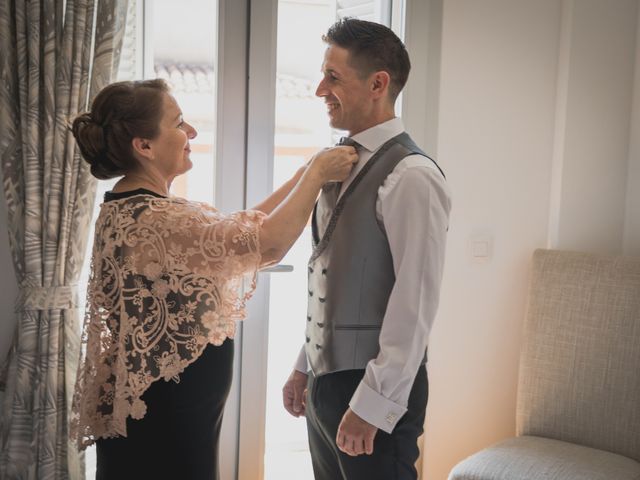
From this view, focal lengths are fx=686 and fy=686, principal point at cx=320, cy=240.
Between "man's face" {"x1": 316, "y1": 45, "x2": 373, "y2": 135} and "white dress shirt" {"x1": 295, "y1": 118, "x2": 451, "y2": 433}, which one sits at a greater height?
"man's face" {"x1": 316, "y1": 45, "x2": 373, "y2": 135}

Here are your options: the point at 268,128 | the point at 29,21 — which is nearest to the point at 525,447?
the point at 268,128

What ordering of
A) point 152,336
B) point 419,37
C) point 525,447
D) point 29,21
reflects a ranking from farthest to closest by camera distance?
1. point 419,37
2. point 525,447
3. point 29,21
4. point 152,336

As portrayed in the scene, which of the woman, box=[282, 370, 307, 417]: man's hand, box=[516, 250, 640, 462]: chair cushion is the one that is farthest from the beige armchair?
the woman

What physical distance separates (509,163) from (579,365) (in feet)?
2.53

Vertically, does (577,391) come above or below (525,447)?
above

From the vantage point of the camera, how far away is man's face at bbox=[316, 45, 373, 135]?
5.26ft

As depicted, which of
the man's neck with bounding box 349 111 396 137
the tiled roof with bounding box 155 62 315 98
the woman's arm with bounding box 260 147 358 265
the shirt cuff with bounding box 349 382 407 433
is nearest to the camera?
the shirt cuff with bounding box 349 382 407 433

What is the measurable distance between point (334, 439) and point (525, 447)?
3.21 feet

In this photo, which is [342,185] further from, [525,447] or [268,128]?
[525,447]

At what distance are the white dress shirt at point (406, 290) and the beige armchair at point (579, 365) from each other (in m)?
0.90

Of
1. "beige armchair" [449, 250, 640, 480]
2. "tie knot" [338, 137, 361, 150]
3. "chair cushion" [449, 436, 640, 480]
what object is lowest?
"chair cushion" [449, 436, 640, 480]

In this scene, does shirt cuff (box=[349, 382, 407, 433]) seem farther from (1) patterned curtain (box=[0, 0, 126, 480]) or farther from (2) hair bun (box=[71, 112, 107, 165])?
(1) patterned curtain (box=[0, 0, 126, 480])

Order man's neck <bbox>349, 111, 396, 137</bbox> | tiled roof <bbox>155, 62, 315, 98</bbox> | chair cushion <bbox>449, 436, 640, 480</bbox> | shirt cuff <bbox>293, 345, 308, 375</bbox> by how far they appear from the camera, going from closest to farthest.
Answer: man's neck <bbox>349, 111, 396, 137</bbox> → shirt cuff <bbox>293, 345, 308, 375</bbox> → chair cushion <bbox>449, 436, 640, 480</bbox> → tiled roof <bbox>155, 62, 315, 98</bbox>

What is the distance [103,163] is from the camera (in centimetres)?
160
